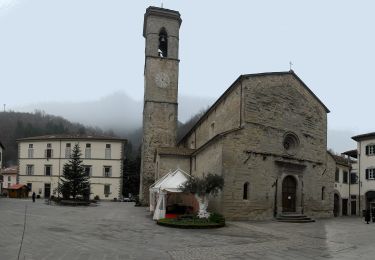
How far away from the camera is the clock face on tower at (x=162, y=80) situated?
42.3m

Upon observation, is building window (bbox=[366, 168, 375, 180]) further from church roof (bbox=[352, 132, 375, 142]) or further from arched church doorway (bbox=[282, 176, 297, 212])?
arched church doorway (bbox=[282, 176, 297, 212])

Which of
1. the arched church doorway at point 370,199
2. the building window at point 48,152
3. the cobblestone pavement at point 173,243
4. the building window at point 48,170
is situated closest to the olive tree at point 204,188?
the cobblestone pavement at point 173,243

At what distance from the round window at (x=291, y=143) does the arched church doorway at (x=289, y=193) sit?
2.18m

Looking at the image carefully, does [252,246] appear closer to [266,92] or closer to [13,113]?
[266,92]

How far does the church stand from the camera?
25.4 m

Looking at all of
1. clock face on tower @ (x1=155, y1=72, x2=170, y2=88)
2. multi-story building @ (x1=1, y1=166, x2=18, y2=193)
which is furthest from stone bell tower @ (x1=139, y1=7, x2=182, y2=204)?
multi-story building @ (x1=1, y1=166, x2=18, y2=193)

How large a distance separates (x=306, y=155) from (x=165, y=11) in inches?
923

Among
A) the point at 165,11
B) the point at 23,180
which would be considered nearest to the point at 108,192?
the point at 23,180

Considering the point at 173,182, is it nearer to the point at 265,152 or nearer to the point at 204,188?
the point at 204,188

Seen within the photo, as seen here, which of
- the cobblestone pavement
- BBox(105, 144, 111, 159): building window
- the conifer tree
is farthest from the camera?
BBox(105, 144, 111, 159): building window

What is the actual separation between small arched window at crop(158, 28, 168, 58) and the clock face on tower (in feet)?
7.97

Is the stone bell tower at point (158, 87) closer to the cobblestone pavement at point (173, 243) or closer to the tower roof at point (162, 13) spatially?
the tower roof at point (162, 13)

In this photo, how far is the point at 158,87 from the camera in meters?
42.3

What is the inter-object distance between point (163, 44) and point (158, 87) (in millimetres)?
5404
